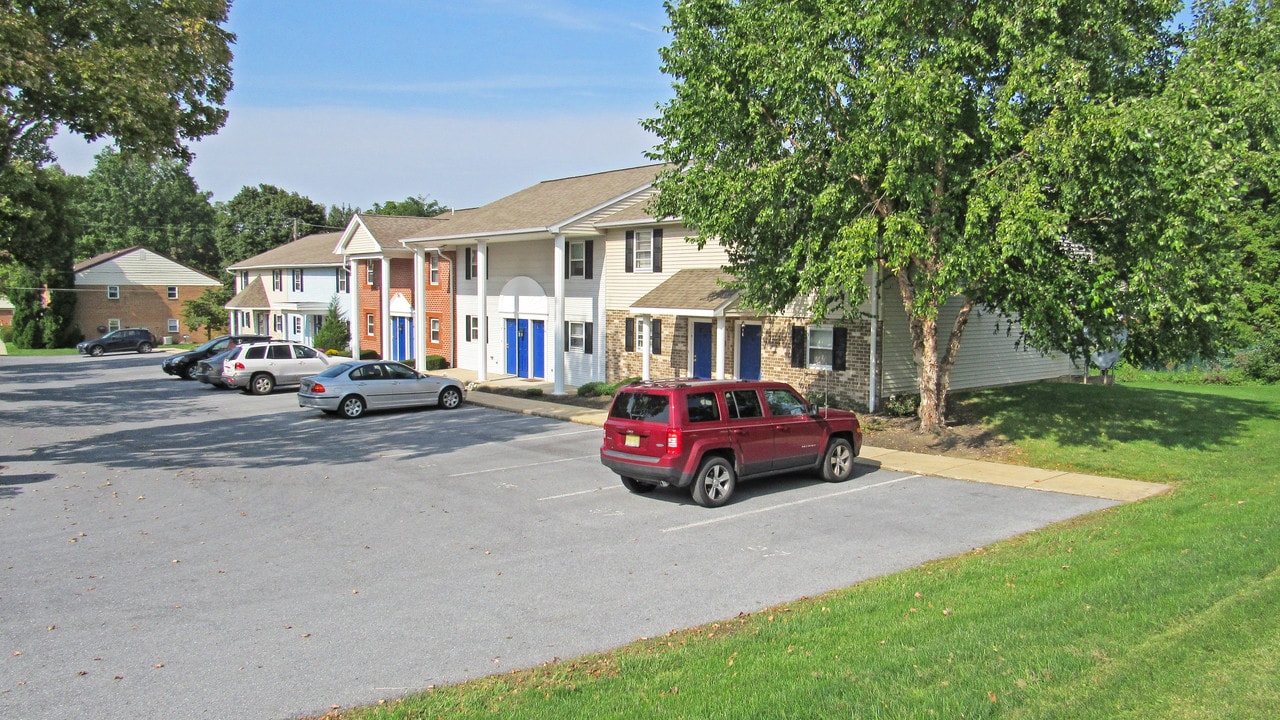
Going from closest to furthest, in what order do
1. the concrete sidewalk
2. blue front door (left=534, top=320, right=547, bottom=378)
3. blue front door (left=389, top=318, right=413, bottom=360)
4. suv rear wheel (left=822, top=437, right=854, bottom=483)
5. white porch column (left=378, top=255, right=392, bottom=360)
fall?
1. the concrete sidewalk
2. suv rear wheel (left=822, top=437, right=854, bottom=483)
3. blue front door (left=534, top=320, right=547, bottom=378)
4. white porch column (left=378, top=255, right=392, bottom=360)
5. blue front door (left=389, top=318, right=413, bottom=360)

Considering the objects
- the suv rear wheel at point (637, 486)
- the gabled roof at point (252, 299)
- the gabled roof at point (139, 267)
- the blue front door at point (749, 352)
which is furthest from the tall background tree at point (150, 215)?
the suv rear wheel at point (637, 486)

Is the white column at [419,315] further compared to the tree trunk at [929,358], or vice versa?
the white column at [419,315]

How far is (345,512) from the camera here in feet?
39.4

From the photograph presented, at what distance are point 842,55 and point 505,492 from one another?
9.74 metres

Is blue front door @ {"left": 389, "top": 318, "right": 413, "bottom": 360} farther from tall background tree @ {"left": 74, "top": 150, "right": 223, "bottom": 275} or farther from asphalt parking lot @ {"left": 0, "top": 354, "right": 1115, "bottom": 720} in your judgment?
tall background tree @ {"left": 74, "top": 150, "right": 223, "bottom": 275}

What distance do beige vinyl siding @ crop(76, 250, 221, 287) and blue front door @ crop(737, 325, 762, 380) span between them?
2239 inches

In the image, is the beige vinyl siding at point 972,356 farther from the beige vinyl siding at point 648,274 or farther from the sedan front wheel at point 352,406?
the sedan front wheel at point 352,406

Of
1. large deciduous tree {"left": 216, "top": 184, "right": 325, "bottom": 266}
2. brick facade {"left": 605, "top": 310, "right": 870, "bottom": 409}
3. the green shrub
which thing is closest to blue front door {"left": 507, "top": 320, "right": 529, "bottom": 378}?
brick facade {"left": 605, "top": 310, "right": 870, "bottom": 409}

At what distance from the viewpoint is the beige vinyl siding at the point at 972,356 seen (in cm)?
2178

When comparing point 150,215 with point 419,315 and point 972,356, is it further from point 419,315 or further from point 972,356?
point 972,356

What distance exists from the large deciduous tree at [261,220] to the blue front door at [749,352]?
68147 mm

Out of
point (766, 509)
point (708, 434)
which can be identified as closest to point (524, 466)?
point (708, 434)

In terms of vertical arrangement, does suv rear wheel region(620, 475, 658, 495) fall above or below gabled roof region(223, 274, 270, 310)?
below

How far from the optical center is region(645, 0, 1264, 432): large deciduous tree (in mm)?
13352
